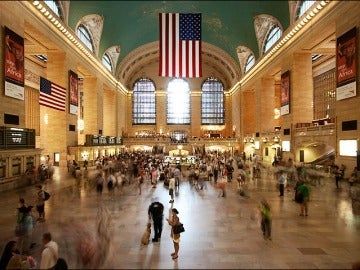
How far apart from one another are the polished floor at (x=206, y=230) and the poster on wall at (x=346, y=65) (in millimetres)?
6006

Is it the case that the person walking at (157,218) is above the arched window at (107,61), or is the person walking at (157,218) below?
below

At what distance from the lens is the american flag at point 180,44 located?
1945cm

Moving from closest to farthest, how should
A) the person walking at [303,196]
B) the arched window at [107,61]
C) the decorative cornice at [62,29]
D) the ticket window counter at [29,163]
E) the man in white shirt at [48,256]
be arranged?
the man in white shirt at [48,256]
the person walking at [303,196]
the ticket window counter at [29,163]
the decorative cornice at [62,29]
the arched window at [107,61]

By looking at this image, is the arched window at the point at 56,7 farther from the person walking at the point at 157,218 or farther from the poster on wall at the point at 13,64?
the person walking at the point at 157,218

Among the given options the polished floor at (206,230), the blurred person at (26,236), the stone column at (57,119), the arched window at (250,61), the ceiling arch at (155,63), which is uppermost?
the ceiling arch at (155,63)

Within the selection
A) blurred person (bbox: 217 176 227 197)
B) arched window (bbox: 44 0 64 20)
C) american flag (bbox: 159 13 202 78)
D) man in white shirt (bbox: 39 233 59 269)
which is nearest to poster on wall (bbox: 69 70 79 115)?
arched window (bbox: 44 0 64 20)

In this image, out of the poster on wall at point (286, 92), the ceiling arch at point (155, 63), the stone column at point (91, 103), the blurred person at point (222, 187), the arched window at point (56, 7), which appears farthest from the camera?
the ceiling arch at point (155, 63)

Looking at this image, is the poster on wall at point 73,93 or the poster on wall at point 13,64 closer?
the poster on wall at point 13,64

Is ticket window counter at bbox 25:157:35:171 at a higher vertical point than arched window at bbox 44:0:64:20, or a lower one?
lower

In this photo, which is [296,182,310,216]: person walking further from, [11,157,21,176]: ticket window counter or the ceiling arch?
the ceiling arch

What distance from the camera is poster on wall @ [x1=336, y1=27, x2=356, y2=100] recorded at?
15.9 m

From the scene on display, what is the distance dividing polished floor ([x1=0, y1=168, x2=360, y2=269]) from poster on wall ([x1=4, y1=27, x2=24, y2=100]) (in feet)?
18.1

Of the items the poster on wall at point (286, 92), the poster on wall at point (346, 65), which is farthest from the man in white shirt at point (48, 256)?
the poster on wall at point (286, 92)

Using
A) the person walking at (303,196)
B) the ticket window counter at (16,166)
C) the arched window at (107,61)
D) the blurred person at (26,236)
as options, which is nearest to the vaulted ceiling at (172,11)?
the arched window at (107,61)
